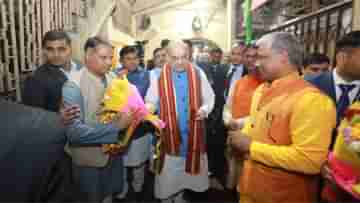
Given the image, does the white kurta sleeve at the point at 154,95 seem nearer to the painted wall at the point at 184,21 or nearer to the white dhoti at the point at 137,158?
the white dhoti at the point at 137,158

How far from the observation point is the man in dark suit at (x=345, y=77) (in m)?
1.51

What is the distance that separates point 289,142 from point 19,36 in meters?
2.46

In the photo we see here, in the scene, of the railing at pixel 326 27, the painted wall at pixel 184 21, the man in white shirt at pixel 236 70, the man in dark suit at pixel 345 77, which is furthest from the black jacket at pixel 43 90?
Answer: the painted wall at pixel 184 21

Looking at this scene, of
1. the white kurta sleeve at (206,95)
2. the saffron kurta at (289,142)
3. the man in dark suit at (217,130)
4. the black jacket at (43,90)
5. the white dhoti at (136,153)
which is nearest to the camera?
the saffron kurta at (289,142)

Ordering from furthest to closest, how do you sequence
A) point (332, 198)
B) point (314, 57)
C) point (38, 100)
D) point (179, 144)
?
point (314, 57), point (179, 144), point (38, 100), point (332, 198)

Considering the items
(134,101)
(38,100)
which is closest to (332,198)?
(134,101)

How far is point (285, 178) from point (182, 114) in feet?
4.13

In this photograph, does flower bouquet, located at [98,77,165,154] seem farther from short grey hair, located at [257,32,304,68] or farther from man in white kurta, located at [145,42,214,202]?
short grey hair, located at [257,32,304,68]

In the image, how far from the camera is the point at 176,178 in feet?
8.11

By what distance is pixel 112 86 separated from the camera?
1812 mm

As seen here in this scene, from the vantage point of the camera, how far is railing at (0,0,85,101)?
2254 millimetres

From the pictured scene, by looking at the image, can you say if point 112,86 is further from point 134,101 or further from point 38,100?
point 38,100

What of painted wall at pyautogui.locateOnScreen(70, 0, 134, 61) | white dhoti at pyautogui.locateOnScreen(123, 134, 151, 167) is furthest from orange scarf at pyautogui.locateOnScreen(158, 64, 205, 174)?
painted wall at pyautogui.locateOnScreen(70, 0, 134, 61)

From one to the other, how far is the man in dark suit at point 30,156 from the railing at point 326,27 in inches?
97.9
